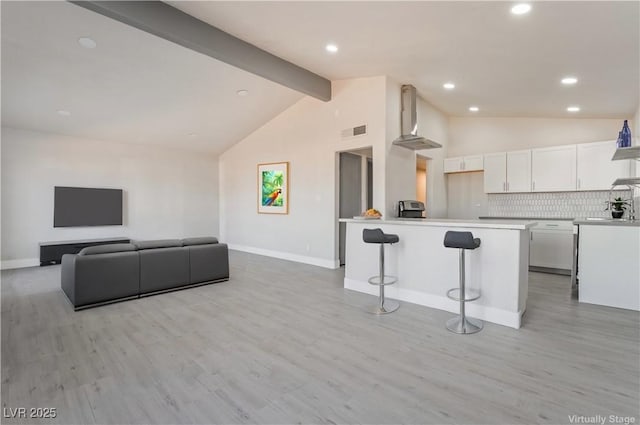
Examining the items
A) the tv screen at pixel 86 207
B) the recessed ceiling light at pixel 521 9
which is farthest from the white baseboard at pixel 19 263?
the recessed ceiling light at pixel 521 9

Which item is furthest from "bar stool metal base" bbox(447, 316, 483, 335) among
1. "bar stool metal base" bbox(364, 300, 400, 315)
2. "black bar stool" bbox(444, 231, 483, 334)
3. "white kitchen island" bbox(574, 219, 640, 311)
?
"white kitchen island" bbox(574, 219, 640, 311)

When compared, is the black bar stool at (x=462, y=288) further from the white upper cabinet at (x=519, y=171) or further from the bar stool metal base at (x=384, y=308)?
the white upper cabinet at (x=519, y=171)

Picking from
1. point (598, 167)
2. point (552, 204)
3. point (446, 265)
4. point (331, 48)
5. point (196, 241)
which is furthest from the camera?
point (552, 204)

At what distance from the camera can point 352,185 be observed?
→ 21.7 ft

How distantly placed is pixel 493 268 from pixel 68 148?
26.9 ft

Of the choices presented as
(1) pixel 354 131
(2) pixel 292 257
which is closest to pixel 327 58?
(1) pixel 354 131

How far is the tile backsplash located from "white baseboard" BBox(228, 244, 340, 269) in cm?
363

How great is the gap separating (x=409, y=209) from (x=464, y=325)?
2582 millimetres

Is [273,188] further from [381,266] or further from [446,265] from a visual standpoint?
[446,265]

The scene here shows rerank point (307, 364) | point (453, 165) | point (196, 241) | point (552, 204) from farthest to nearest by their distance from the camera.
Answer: point (453, 165) < point (552, 204) < point (196, 241) < point (307, 364)

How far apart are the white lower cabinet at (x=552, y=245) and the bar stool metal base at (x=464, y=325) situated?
339 cm

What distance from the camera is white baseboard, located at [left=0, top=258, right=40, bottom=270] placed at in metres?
5.86

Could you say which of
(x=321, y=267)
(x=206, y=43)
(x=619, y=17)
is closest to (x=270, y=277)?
(x=321, y=267)

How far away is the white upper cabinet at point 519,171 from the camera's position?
590 cm
